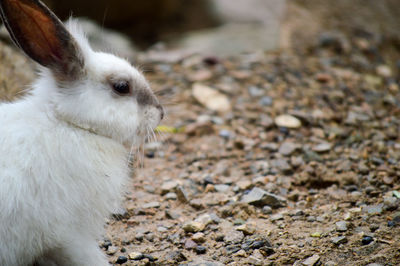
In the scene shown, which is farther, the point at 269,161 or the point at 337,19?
the point at 337,19

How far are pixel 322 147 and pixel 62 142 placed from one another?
2747 millimetres

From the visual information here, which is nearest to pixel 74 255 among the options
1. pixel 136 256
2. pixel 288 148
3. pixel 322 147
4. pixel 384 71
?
pixel 136 256

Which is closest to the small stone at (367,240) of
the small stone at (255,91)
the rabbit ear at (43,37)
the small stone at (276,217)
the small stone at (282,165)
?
the small stone at (276,217)

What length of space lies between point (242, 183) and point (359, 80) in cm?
283

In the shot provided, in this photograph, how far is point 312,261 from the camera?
3.16m

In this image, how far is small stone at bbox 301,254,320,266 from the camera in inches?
124

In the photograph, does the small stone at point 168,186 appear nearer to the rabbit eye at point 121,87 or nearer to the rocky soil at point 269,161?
the rocky soil at point 269,161

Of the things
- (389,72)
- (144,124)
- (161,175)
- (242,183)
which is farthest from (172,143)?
(389,72)

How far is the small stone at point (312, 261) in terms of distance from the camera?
10.3 feet

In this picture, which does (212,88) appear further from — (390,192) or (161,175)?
(390,192)

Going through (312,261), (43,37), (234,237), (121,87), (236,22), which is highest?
(43,37)

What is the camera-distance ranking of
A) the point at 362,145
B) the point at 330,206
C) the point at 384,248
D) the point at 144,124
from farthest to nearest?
1. the point at 362,145
2. the point at 330,206
3. the point at 144,124
4. the point at 384,248

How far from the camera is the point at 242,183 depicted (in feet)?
14.4

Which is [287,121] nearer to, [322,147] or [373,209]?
[322,147]
